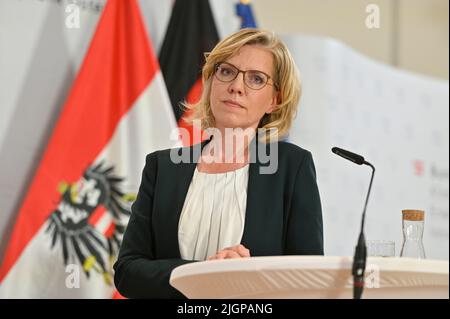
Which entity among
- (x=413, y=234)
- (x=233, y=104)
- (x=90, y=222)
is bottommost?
(x=90, y=222)

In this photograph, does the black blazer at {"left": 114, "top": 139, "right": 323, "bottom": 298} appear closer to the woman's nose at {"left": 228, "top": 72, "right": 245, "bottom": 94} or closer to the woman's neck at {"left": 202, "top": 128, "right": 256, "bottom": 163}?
the woman's neck at {"left": 202, "top": 128, "right": 256, "bottom": 163}

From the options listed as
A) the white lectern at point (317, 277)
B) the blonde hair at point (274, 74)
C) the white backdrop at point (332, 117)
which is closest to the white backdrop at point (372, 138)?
the white backdrop at point (332, 117)

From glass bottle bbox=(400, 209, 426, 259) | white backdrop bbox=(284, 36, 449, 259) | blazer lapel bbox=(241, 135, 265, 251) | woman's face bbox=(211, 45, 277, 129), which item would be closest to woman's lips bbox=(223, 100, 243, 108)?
woman's face bbox=(211, 45, 277, 129)

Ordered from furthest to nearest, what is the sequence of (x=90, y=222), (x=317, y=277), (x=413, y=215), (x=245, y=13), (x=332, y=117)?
(x=332, y=117) < (x=245, y=13) < (x=90, y=222) < (x=413, y=215) < (x=317, y=277)

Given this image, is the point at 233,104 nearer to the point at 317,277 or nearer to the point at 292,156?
the point at 292,156

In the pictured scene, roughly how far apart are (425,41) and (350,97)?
113 centimetres

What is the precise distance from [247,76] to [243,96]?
0.06 m

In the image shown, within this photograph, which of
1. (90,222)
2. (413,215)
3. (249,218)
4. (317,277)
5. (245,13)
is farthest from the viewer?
(245,13)

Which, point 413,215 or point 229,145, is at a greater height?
point 229,145

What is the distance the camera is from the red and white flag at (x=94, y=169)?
3.96 m

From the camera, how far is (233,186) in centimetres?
221

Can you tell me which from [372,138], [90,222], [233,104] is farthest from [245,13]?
[233,104]

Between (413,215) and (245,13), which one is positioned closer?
(413,215)

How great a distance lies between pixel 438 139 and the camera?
5457 mm
